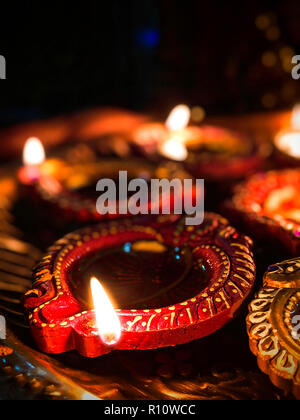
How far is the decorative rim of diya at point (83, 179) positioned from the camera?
1.15 metres

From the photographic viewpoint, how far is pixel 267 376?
75 centimetres

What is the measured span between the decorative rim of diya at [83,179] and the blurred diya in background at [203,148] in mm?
63

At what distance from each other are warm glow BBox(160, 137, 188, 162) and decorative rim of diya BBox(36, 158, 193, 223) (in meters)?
0.07

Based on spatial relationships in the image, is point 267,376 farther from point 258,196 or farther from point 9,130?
point 9,130

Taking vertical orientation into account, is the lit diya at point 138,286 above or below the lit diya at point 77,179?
below

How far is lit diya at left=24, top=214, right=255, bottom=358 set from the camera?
2.52ft

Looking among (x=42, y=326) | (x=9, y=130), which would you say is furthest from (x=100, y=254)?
(x=9, y=130)

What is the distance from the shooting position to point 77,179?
4.37 feet

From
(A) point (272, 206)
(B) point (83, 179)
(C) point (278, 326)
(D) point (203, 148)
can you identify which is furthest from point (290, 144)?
(C) point (278, 326)

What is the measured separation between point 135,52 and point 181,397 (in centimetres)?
159

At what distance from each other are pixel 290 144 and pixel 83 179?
64 centimetres

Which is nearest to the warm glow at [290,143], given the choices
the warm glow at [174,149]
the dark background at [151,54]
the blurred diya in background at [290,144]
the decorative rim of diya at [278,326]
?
the blurred diya in background at [290,144]

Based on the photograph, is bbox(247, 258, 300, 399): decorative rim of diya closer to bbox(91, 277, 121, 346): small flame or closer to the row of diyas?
the row of diyas

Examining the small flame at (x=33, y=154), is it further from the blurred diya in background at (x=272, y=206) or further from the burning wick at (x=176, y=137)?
the blurred diya in background at (x=272, y=206)
